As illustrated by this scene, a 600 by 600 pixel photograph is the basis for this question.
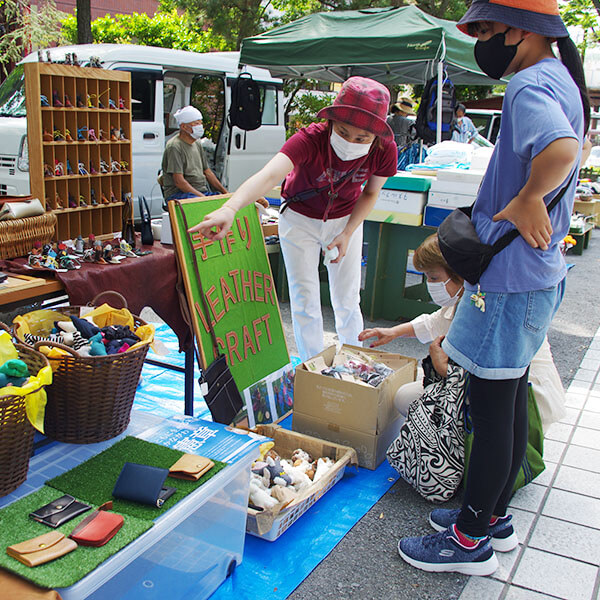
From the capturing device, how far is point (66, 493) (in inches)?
64.9

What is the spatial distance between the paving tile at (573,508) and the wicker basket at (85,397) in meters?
1.74

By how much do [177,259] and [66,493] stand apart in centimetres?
132

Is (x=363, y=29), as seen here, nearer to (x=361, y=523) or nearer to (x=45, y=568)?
(x=361, y=523)

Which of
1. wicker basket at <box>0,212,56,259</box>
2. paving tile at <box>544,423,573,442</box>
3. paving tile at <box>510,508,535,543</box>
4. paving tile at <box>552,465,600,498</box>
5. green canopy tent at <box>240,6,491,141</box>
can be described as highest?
green canopy tent at <box>240,6,491,141</box>

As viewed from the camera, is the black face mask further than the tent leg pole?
No

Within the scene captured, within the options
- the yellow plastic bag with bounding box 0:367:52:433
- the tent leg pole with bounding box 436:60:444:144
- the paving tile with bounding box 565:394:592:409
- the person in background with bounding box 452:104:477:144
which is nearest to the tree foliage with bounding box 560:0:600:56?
the person in background with bounding box 452:104:477:144

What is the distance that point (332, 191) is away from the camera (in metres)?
2.97

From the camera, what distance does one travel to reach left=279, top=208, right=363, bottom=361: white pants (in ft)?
10.3

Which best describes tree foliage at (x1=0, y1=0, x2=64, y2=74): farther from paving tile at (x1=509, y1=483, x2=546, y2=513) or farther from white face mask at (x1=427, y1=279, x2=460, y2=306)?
paving tile at (x1=509, y1=483, x2=546, y2=513)

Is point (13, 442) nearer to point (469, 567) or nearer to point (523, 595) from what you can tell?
point (469, 567)

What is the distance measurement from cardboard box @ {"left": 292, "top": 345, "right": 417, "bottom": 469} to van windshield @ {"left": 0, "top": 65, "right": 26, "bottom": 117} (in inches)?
211

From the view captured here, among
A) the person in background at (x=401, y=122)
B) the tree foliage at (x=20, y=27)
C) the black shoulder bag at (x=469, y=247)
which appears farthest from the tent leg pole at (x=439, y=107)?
the tree foliage at (x=20, y=27)

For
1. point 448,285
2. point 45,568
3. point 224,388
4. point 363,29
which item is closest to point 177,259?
point 224,388

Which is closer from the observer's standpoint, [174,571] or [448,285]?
[174,571]
